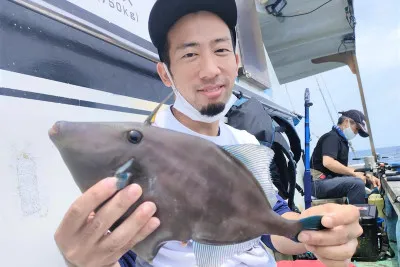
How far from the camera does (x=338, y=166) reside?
18.8 feet

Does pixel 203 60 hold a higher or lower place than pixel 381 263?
higher

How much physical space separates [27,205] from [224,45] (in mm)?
869

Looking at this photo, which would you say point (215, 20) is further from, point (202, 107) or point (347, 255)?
point (347, 255)

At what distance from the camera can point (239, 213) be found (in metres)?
0.96

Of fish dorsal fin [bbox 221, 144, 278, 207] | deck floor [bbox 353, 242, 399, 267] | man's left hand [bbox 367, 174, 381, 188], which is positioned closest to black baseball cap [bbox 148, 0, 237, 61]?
fish dorsal fin [bbox 221, 144, 278, 207]

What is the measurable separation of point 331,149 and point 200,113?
482cm

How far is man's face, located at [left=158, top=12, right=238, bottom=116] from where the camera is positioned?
4.54 feet

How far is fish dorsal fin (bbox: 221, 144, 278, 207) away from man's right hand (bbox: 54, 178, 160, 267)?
28 cm

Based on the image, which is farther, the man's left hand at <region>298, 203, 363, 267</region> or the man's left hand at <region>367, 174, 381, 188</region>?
the man's left hand at <region>367, 174, 381, 188</region>

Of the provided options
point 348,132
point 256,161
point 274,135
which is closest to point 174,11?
point 256,161

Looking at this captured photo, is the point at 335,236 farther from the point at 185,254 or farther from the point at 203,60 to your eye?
the point at 203,60

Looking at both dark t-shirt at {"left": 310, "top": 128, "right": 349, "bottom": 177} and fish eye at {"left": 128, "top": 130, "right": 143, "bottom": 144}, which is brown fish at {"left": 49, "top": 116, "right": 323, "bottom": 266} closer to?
fish eye at {"left": 128, "top": 130, "right": 143, "bottom": 144}

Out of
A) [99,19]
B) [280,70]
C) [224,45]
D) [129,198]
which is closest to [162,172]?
[129,198]

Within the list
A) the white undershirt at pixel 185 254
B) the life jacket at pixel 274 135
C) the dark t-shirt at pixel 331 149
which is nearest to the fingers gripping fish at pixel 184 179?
the white undershirt at pixel 185 254
